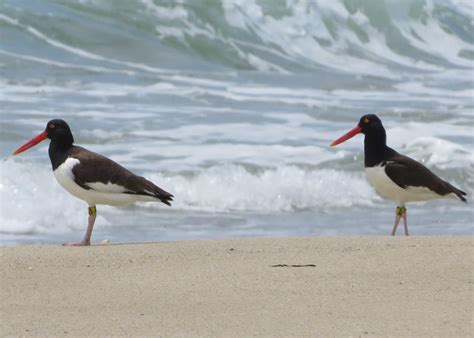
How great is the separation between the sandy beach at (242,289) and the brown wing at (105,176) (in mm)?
594

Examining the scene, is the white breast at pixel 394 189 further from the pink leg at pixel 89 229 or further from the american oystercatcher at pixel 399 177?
the pink leg at pixel 89 229

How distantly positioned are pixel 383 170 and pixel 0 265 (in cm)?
336

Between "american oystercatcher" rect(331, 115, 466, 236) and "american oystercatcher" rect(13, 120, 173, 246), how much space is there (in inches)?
68.5

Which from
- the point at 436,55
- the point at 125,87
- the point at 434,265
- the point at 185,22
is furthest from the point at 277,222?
the point at 436,55

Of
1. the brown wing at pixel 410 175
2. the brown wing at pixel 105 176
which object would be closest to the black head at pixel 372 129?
the brown wing at pixel 410 175

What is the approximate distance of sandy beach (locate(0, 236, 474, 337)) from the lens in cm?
530

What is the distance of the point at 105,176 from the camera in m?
7.92

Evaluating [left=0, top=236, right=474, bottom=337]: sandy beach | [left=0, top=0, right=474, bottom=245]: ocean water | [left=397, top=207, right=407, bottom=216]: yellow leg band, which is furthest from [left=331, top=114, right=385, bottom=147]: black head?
[left=0, top=236, right=474, bottom=337]: sandy beach

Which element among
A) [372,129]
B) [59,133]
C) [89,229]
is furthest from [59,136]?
[372,129]

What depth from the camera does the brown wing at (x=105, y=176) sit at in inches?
309

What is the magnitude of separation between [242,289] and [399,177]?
2.98 meters

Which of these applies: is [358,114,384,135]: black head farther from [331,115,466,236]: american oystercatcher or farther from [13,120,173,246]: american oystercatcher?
[13,120,173,246]: american oystercatcher

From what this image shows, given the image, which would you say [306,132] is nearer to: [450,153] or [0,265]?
[450,153]

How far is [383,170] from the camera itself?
28.6ft
